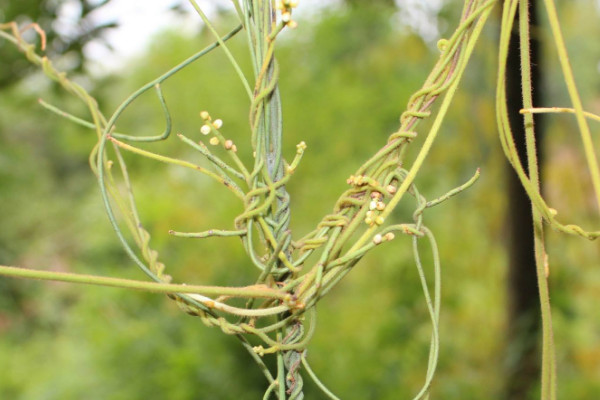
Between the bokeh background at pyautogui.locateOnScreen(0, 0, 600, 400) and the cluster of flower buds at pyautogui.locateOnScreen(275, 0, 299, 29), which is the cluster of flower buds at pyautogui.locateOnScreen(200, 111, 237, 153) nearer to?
the cluster of flower buds at pyautogui.locateOnScreen(275, 0, 299, 29)

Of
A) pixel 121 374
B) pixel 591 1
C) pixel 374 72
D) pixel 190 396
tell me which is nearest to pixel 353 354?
pixel 190 396

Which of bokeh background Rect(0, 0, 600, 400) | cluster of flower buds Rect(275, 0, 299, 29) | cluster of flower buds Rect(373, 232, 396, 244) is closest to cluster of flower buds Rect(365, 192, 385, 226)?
cluster of flower buds Rect(373, 232, 396, 244)

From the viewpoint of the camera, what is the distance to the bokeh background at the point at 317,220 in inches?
57.1

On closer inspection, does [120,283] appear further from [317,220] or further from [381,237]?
[317,220]

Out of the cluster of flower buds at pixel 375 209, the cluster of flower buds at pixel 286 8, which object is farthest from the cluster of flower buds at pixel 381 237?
the cluster of flower buds at pixel 286 8

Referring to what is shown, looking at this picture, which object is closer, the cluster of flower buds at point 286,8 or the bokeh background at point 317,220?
the cluster of flower buds at point 286,8

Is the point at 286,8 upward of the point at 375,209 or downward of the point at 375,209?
upward

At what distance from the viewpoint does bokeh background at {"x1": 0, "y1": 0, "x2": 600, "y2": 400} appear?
1.45 meters

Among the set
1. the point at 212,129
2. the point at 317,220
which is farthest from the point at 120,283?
the point at 317,220

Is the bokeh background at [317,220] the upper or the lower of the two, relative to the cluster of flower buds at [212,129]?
lower

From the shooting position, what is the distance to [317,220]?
2.44 meters

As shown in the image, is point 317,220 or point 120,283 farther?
point 317,220

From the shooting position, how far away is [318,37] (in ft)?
11.2

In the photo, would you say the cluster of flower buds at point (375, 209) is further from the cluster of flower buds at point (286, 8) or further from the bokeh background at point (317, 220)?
the bokeh background at point (317, 220)
